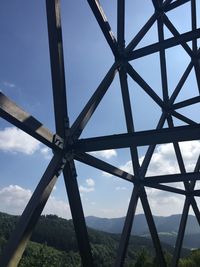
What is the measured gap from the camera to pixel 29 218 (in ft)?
15.2

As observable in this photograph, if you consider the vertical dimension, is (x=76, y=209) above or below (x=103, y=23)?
below

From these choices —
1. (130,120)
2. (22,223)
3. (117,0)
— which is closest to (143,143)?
(22,223)

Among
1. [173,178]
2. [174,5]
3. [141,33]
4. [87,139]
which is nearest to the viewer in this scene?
[87,139]

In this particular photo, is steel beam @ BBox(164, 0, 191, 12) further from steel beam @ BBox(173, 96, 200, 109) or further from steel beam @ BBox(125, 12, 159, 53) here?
steel beam @ BBox(173, 96, 200, 109)

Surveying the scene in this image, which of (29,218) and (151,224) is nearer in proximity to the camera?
(29,218)

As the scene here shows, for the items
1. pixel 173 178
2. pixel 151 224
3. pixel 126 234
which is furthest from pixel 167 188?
pixel 126 234

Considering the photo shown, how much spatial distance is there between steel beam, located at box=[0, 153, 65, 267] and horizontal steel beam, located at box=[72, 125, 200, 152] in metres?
0.75

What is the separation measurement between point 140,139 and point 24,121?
197cm

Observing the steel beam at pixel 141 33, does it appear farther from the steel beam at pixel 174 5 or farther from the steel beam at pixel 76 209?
the steel beam at pixel 76 209

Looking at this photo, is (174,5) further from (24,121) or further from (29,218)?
(29,218)

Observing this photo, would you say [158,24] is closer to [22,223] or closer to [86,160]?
[86,160]

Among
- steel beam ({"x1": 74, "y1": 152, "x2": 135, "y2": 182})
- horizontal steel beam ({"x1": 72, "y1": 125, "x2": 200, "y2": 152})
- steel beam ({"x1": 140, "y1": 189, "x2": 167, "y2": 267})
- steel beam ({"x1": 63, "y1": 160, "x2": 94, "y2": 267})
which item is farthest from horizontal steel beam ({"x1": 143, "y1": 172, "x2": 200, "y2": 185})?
steel beam ({"x1": 63, "y1": 160, "x2": 94, "y2": 267})

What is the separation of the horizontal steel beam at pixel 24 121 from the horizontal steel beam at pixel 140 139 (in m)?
0.78

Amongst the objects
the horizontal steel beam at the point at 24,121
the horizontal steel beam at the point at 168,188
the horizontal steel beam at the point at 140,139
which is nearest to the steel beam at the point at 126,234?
the horizontal steel beam at the point at 168,188
